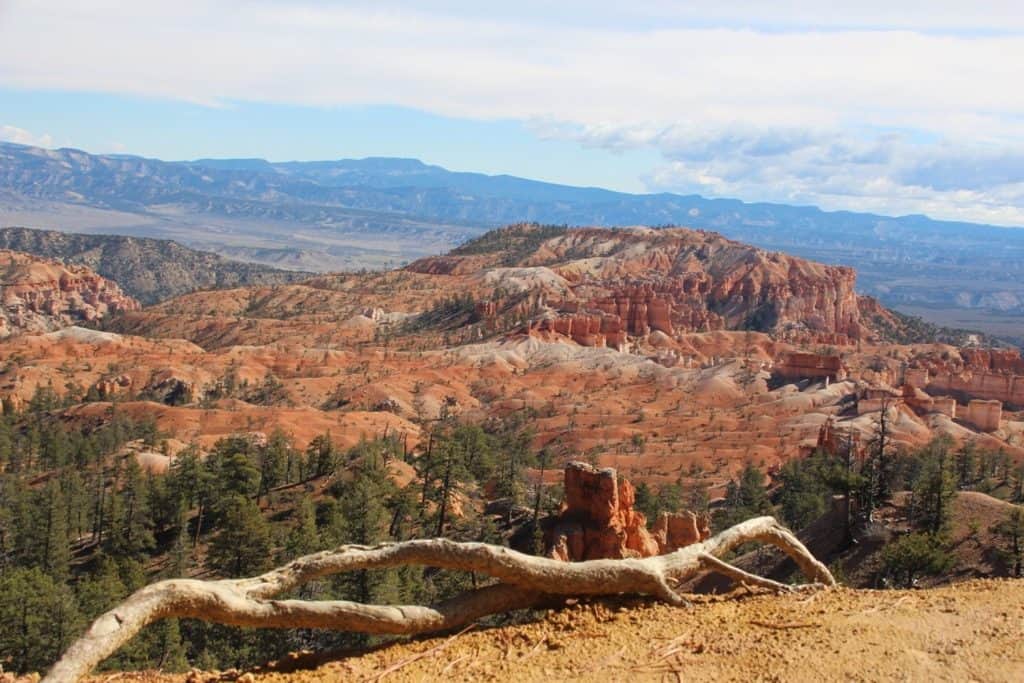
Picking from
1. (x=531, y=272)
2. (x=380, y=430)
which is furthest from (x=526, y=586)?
(x=531, y=272)

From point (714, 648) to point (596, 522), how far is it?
25253 millimetres

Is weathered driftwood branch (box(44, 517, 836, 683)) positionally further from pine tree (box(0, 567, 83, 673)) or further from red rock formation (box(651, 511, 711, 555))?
red rock formation (box(651, 511, 711, 555))

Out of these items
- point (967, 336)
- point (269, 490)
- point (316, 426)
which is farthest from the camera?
point (967, 336)

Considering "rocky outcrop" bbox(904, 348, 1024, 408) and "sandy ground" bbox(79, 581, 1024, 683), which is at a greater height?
"sandy ground" bbox(79, 581, 1024, 683)

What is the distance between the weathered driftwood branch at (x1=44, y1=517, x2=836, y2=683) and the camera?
781 centimetres

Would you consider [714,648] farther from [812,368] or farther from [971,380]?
[971,380]

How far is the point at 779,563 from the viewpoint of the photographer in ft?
98.1

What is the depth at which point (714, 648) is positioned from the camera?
8133mm

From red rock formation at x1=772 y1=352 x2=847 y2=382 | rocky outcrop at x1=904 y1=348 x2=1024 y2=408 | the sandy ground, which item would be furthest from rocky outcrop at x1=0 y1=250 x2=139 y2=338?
the sandy ground

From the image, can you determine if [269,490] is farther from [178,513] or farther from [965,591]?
[965,591]

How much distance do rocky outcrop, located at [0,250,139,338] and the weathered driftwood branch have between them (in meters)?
147

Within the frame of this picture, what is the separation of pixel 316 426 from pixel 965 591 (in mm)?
61051

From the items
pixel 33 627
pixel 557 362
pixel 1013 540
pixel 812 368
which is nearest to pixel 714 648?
pixel 1013 540

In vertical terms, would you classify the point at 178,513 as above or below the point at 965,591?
below
